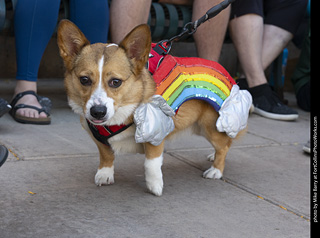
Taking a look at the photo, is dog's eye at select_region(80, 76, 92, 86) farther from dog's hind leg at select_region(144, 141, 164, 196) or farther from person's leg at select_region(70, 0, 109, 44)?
person's leg at select_region(70, 0, 109, 44)

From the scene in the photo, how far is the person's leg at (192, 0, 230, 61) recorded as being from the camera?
3969 millimetres

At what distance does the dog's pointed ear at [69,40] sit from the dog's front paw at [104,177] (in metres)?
0.61

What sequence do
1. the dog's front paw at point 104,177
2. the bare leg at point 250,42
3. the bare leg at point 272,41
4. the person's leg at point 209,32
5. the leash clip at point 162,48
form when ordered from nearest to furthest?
the dog's front paw at point 104,177 → the leash clip at point 162,48 → the person's leg at point 209,32 → the bare leg at point 250,42 → the bare leg at point 272,41

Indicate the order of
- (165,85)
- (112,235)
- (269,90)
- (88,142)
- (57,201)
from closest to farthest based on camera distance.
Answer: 1. (112,235)
2. (57,201)
3. (165,85)
4. (88,142)
5. (269,90)

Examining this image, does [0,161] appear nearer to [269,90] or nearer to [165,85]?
[165,85]

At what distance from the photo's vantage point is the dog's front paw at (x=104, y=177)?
103 inches

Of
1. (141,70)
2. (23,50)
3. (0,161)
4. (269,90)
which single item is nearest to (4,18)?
(23,50)

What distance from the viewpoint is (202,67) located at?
276cm

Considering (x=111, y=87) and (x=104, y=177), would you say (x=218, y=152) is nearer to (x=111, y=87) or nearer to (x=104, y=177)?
(x=104, y=177)

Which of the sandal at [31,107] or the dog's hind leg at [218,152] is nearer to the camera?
the dog's hind leg at [218,152]

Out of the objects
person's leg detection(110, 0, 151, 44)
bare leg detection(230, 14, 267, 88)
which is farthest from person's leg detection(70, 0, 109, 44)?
bare leg detection(230, 14, 267, 88)

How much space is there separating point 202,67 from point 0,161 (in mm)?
1377

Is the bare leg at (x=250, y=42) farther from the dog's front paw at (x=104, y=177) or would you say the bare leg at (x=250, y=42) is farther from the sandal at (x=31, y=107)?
the dog's front paw at (x=104, y=177)

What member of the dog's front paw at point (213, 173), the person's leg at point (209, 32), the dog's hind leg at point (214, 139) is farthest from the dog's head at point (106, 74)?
the person's leg at point (209, 32)
